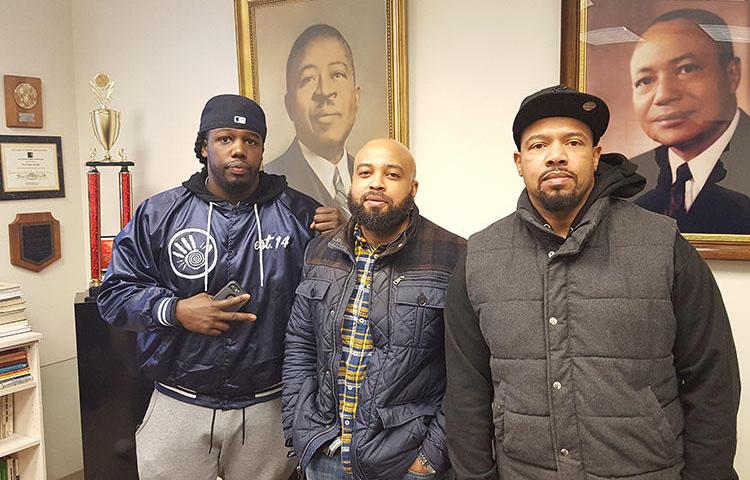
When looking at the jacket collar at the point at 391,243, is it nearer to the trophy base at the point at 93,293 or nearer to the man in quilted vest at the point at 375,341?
the man in quilted vest at the point at 375,341

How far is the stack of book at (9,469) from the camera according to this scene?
275cm

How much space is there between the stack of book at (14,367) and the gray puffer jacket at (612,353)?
2130 mm

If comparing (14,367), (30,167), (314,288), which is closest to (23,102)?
(30,167)

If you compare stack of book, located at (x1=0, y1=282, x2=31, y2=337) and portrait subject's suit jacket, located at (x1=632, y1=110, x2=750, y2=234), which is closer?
portrait subject's suit jacket, located at (x1=632, y1=110, x2=750, y2=234)

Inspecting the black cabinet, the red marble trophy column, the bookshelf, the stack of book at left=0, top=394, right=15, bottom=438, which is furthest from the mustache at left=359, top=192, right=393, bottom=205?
the stack of book at left=0, top=394, right=15, bottom=438

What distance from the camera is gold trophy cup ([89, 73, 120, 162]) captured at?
2.86 metres

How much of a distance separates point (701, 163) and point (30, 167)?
2814 millimetres

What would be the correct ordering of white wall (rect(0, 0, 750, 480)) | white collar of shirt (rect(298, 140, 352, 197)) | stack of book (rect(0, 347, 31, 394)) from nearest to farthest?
1. white wall (rect(0, 0, 750, 480))
2. white collar of shirt (rect(298, 140, 352, 197))
3. stack of book (rect(0, 347, 31, 394))

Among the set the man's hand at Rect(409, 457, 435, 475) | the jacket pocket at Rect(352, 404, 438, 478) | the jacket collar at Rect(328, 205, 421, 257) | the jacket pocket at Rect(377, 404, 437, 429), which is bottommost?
the man's hand at Rect(409, 457, 435, 475)

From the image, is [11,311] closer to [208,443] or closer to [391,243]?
[208,443]

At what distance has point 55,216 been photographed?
3.20 m

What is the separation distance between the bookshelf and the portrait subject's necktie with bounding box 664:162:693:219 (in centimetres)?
245

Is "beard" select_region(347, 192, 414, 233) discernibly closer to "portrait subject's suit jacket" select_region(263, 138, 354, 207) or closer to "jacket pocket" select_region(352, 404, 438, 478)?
"jacket pocket" select_region(352, 404, 438, 478)

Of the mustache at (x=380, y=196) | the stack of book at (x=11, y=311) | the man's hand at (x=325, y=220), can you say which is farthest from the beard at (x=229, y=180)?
the stack of book at (x=11, y=311)
